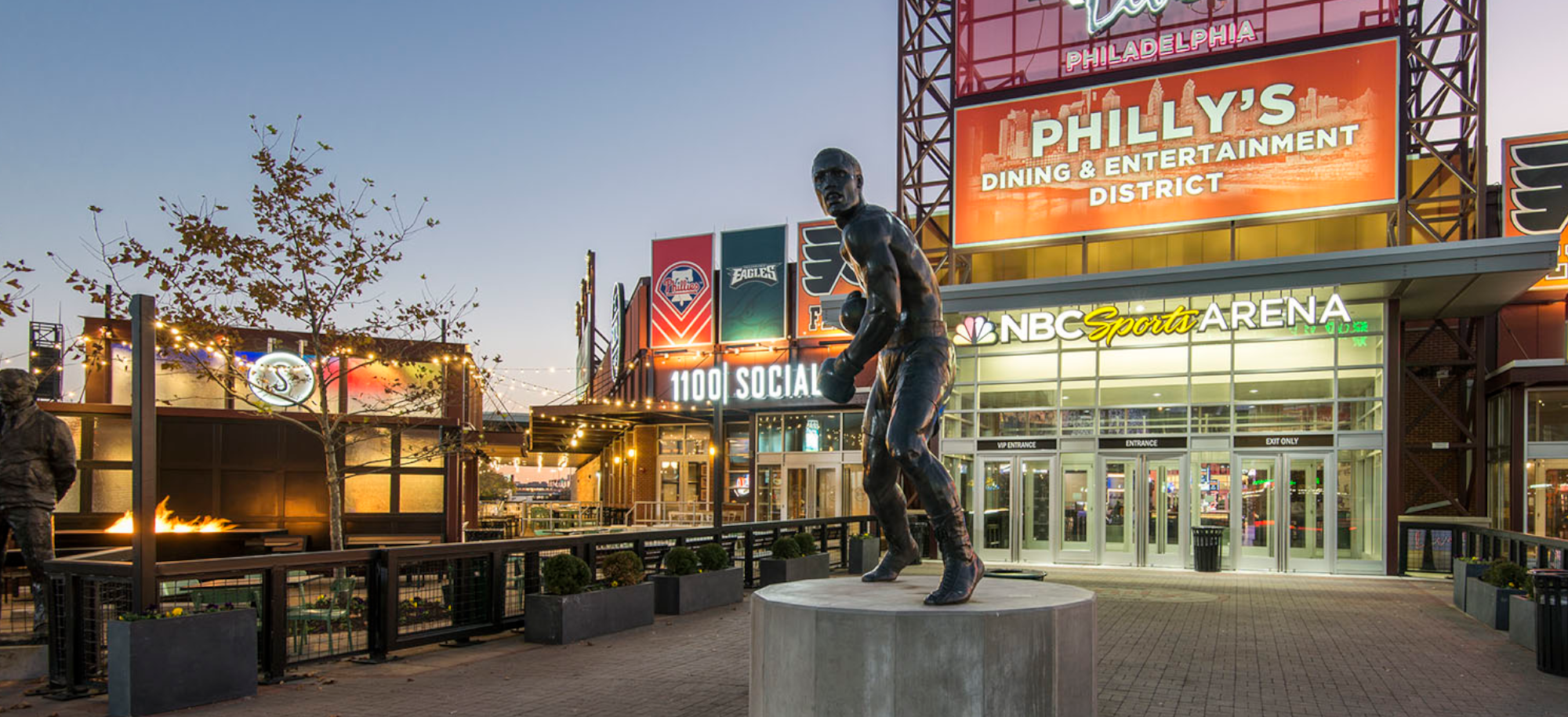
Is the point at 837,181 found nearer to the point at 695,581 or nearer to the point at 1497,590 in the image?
the point at 695,581

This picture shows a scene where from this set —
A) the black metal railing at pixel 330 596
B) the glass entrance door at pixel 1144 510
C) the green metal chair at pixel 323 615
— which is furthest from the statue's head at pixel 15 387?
the glass entrance door at pixel 1144 510

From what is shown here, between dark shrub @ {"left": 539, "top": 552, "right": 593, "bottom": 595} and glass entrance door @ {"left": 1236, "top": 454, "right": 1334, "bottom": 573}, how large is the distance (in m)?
14.3

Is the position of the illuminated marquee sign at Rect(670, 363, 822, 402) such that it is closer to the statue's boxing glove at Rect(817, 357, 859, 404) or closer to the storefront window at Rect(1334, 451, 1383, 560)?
the storefront window at Rect(1334, 451, 1383, 560)

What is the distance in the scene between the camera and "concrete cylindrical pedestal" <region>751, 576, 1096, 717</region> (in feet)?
17.6

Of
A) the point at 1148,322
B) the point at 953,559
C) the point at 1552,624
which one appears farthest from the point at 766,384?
the point at 953,559

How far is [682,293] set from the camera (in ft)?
117

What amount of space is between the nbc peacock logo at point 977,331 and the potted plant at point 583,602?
1233 centimetres

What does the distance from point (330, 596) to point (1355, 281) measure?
16644mm

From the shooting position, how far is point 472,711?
24.1 feet

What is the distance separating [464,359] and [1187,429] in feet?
44.4

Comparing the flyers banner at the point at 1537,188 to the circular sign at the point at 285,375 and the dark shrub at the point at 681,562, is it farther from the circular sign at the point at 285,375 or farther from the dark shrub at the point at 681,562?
the circular sign at the point at 285,375

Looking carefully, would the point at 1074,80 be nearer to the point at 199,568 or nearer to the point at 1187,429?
the point at 1187,429

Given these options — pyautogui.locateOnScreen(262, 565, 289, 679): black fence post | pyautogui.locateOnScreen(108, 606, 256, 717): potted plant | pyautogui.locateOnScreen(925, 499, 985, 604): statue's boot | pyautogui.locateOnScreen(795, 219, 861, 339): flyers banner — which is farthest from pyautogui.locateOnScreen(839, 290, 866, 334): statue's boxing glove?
pyautogui.locateOnScreen(795, 219, 861, 339): flyers banner

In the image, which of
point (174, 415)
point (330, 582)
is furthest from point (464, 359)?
point (330, 582)
